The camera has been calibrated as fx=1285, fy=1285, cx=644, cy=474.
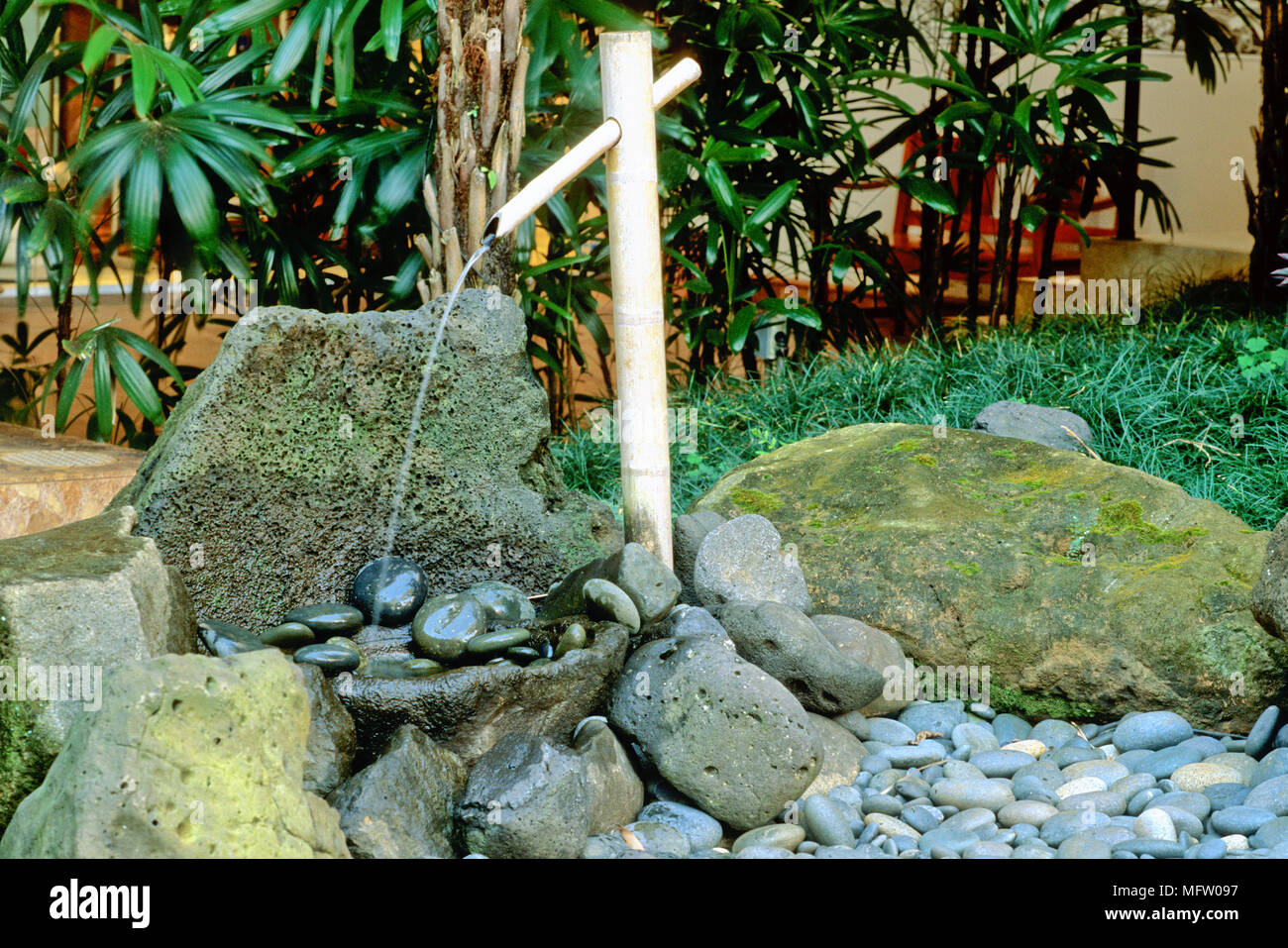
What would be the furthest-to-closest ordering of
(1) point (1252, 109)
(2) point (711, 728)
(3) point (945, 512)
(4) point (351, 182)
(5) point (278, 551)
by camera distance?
(1) point (1252, 109), (4) point (351, 182), (3) point (945, 512), (5) point (278, 551), (2) point (711, 728)

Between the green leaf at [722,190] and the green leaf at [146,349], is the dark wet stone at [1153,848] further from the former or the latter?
the green leaf at [146,349]

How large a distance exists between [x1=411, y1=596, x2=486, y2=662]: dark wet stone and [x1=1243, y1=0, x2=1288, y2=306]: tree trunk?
15.3 feet

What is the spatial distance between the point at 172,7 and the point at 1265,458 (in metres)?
4.03

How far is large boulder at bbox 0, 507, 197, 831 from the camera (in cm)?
220

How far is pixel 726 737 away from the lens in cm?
256

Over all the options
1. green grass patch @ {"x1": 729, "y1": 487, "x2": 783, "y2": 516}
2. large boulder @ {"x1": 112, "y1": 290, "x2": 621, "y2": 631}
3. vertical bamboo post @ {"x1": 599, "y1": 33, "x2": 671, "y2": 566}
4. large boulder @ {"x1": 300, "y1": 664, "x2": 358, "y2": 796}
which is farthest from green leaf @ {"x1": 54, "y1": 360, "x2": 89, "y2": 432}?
large boulder @ {"x1": 300, "y1": 664, "x2": 358, "y2": 796}

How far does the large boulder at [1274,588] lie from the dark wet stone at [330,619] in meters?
1.95

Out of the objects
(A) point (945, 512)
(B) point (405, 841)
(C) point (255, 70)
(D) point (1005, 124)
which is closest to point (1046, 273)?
(D) point (1005, 124)

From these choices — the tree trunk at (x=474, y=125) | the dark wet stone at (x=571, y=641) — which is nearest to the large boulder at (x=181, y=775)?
the dark wet stone at (x=571, y=641)

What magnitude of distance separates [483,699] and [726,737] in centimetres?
49

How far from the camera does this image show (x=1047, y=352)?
16.9 feet

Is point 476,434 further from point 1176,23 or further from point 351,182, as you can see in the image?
point 1176,23

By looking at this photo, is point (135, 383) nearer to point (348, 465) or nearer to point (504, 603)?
point (348, 465)

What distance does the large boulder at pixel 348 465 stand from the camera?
9.33ft
